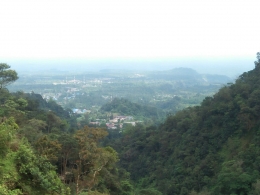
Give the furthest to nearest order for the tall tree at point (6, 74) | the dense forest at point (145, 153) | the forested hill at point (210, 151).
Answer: the tall tree at point (6, 74)
the forested hill at point (210, 151)
the dense forest at point (145, 153)

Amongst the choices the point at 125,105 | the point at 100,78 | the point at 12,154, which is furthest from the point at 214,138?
the point at 100,78

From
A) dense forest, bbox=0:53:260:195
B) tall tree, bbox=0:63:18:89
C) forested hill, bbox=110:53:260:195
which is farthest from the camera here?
tall tree, bbox=0:63:18:89

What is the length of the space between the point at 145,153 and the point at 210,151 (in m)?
5.57

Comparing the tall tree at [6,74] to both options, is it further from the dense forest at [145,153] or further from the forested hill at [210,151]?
the forested hill at [210,151]

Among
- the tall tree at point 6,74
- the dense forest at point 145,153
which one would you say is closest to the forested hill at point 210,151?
the dense forest at point 145,153

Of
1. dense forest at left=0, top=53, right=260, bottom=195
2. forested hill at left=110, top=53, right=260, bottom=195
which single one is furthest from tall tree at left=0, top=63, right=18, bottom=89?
forested hill at left=110, top=53, right=260, bottom=195

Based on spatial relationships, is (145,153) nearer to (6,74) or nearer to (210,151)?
(210,151)

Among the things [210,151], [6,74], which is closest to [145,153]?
[210,151]

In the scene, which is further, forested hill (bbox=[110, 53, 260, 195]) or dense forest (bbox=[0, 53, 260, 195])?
forested hill (bbox=[110, 53, 260, 195])

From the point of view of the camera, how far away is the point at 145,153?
18.2 metres

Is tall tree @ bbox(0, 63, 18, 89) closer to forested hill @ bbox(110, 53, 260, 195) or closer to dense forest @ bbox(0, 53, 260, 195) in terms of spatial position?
dense forest @ bbox(0, 53, 260, 195)

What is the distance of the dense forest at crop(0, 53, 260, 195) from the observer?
16.3 feet

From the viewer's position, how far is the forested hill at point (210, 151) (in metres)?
10.6

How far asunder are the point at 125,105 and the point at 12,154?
37.4 metres
